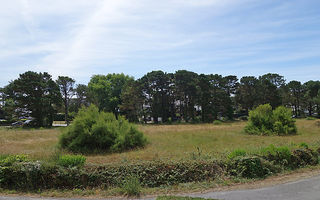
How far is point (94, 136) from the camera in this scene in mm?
12898

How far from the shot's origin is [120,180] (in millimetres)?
6609

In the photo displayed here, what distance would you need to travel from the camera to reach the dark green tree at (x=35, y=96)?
35625 millimetres

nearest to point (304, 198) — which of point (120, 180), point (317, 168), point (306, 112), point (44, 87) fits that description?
point (317, 168)

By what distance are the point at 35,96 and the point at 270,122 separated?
35.9 m

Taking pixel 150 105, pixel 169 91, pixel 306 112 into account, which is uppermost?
pixel 169 91

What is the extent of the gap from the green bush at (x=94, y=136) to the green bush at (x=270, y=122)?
12.2 metres

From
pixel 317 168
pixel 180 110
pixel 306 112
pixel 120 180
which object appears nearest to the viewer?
pixel 120 180

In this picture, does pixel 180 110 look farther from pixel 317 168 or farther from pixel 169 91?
pixel 317 168

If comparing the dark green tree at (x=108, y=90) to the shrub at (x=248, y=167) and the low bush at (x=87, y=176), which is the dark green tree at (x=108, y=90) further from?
the shrub at (x=248, y=167)

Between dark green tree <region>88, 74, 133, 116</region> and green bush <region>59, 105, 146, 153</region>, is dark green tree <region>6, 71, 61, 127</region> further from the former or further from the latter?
green bush <region>59, 105, 146, 153</region>

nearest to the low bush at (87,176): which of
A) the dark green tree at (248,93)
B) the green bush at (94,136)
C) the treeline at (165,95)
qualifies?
the green bush at (94,136)

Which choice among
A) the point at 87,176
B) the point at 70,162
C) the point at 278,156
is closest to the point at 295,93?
the point at 278,156

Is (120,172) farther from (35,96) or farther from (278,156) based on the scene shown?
(35,96)

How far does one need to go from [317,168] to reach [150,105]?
39.5 meters
